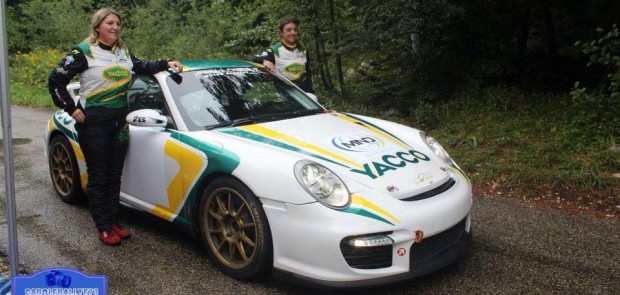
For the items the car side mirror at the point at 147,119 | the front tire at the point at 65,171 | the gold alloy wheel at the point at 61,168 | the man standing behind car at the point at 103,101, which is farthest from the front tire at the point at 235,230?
the gold alloy wheel at the point at 61,168

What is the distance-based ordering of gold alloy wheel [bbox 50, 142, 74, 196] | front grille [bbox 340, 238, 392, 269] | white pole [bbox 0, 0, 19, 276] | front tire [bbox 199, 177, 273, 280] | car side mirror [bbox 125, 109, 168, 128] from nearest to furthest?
white pole [bbox 0, 0, 19, 276]
front grille [bbox 340, 238, 392, 269]
front tire [bbox 199, 177, 273, 280]
car side mirror [bbox 125, 109, 168, 128]
gold alloy wheel [bbox 50, 142, 74, 196]

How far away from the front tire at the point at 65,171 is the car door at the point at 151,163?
31.4 inches

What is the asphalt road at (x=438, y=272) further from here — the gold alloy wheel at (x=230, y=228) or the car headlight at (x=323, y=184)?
the car headlight at (x=323, y=184)

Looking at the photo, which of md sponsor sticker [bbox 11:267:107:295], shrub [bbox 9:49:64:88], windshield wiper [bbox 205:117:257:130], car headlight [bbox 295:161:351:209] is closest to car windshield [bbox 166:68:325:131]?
windshield wiper [bbox 205:117:257:130]

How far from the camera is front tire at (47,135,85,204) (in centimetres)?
494

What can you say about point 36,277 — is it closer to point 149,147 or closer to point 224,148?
point 224,148

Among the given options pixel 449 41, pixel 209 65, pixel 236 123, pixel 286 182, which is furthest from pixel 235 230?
pixel 449 41

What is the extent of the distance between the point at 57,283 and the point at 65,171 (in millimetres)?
3110

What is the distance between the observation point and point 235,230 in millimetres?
3500

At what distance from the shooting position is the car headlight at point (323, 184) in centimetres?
312

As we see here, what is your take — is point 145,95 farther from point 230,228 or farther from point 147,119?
point 230,228

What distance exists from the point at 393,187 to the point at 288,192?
64cm

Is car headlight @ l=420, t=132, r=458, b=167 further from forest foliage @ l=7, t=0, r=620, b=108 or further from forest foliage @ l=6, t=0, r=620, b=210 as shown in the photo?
forest foliage @ l=7, t=0, r=620, b=108

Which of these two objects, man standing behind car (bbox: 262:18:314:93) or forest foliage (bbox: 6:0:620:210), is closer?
man standing behind car (bbox: 262:18:314:93)
